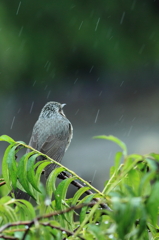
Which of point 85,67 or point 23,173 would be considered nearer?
point 23,173

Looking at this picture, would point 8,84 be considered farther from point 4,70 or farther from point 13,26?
point 13,26

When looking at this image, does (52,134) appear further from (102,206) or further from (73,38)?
(73,38)

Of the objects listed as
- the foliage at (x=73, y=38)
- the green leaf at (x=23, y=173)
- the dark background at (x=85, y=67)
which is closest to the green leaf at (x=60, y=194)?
the green leaf at (x=23, y=173)

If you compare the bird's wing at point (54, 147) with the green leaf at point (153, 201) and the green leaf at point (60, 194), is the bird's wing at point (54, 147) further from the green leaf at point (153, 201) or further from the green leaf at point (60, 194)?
the green leaf at point (153, 201)

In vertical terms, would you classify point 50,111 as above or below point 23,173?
below

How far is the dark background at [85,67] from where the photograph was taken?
12.0 metres

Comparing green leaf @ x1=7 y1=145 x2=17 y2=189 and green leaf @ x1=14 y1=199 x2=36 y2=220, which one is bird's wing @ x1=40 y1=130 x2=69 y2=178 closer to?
green leaf @ x1=7 y1=145 x2=17 y2=189

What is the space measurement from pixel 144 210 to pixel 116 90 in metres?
13.0

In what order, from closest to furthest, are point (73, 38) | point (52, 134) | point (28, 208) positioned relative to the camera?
point (28, 208) → point (52, 134) → point (73, 38)

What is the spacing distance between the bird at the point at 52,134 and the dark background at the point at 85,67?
578 centimetres

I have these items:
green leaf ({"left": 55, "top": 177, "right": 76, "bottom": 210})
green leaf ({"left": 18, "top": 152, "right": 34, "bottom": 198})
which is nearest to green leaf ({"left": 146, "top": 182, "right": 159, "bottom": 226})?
green leaf ({"left": 55, "top": 177, "right": 76, "bottom": 210})

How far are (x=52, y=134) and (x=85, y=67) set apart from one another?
361 inches

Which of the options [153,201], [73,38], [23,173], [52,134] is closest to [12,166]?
[23,173]

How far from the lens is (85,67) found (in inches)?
544
